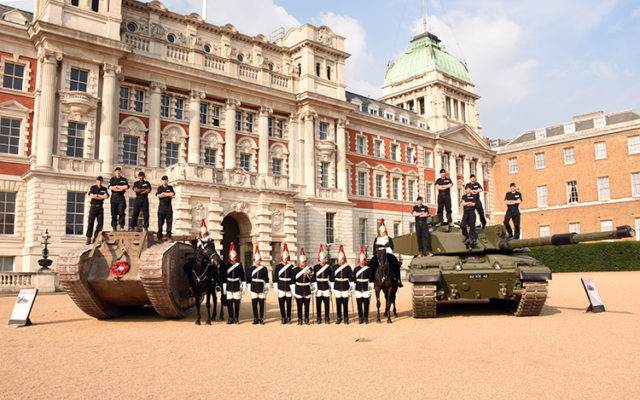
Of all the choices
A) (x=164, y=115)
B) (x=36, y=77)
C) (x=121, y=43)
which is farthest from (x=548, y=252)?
(x=36, y=77)

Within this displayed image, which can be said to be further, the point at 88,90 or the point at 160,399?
the point at 88,90

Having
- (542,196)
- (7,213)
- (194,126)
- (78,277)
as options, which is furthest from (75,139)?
(542,196)

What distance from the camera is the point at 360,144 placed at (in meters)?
39.7

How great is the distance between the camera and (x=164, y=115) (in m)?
28.8

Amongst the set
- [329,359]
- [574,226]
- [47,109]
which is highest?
[47,109]

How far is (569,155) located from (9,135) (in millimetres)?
45624

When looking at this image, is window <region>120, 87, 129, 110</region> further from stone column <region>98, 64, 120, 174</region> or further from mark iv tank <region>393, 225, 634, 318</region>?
mark iv tank <region>393, 225, 634, 318</region>

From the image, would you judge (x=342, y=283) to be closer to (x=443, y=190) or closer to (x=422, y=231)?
(x=422, y=231)

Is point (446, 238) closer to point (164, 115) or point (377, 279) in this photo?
point (377, 279)

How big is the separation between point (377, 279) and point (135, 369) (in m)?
7.05

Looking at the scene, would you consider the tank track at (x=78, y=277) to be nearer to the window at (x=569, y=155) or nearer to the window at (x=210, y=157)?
the window at (x=210, y=157)

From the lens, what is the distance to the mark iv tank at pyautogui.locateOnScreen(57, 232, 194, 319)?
1120cm

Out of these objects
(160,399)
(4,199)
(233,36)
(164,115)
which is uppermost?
(233,36)

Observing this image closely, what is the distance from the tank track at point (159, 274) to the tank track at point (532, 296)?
A: 8403 mm
